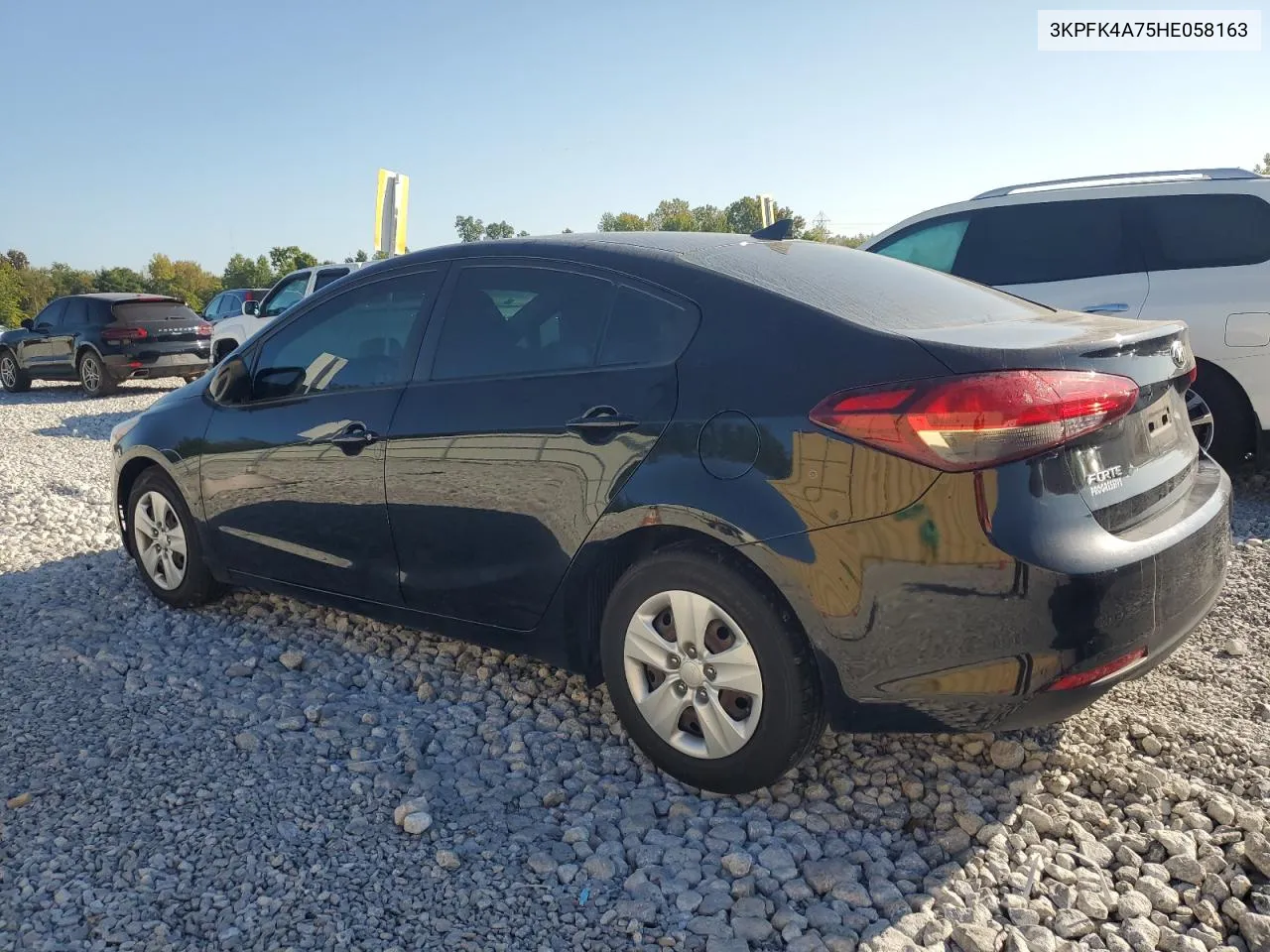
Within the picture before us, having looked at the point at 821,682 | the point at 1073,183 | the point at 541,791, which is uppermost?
the point at 1073,183

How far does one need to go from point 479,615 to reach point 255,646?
141 centimetres

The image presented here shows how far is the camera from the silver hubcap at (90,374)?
50.9 feet

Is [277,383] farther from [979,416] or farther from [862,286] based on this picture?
[979,416]

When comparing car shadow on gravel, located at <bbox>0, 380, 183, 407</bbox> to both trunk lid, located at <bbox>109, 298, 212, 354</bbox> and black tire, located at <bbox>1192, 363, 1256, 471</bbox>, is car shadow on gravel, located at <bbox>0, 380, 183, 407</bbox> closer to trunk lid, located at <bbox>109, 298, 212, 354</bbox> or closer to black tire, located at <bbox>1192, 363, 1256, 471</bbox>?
trunk lid, located at <bbox>109, 298, 212, 354</bbox>

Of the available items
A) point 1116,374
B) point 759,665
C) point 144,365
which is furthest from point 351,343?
point 144,365

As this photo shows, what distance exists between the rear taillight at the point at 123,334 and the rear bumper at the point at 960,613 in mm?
15032

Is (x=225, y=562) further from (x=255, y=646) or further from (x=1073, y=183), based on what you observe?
(x=1073, y=183)

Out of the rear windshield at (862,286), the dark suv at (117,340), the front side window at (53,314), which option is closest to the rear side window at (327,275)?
the dark suv at (117,340)

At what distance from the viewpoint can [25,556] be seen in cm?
591

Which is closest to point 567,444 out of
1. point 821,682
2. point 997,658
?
point 821,682

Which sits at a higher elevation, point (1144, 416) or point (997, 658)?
point (1144, 416)

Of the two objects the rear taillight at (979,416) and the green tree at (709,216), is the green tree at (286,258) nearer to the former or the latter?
the green tree at (709,216)

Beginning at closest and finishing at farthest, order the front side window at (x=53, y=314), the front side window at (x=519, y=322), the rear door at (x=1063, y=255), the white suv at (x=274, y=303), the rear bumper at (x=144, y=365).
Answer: the front side window at (x=519, y=322) → the rear door at (x=1063, y=255) → the white suv at (x=274, y=303) → the rear bumper at (x=144, y=365) → the front side window at (x=53, y=314)

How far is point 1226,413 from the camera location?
18.7 ft
